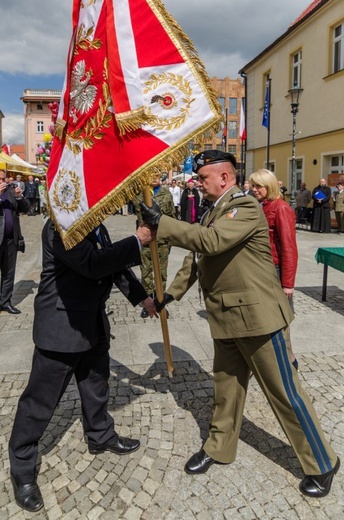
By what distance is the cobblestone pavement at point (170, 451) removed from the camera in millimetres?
2500

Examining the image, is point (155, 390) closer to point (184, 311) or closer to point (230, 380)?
point (230, 380)

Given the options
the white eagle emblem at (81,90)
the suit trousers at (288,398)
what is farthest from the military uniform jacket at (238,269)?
the white eagle emblem at (81,90)

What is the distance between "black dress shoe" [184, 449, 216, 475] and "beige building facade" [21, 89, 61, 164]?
68.1 metres

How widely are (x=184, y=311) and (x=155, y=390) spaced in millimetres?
2649

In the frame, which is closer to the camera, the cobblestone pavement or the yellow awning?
the cobblestone pavement

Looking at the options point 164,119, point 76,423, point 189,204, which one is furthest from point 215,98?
point 189,204

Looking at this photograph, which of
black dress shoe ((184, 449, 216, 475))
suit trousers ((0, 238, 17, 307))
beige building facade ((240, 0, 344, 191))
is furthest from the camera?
beige building facade ((240, 0, 344, 191))

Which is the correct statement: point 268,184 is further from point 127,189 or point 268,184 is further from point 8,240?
point 8,240

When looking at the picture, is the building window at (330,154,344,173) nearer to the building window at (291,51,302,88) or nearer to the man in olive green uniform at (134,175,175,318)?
the building window at (291,51,302,88)

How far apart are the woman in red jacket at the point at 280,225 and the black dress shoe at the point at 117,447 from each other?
1831 millimetres

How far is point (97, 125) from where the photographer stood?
235 centimetres

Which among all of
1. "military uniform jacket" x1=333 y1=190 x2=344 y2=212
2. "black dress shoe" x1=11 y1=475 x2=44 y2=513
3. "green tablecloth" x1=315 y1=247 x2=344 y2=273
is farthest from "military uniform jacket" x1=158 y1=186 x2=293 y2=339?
"military uniform jacket" x1=333 y1=190 x2=344 y2=212

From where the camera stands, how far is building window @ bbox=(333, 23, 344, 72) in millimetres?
16688

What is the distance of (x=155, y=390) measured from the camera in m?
3.95
